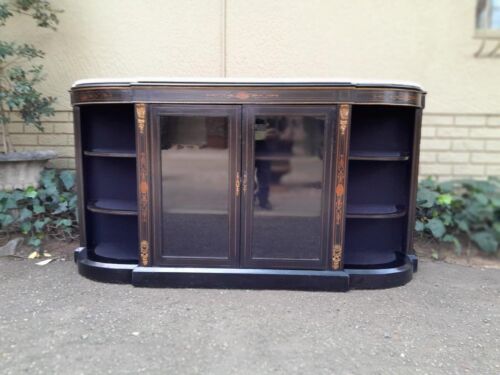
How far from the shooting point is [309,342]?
223 centimetres

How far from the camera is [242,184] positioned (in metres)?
2.78

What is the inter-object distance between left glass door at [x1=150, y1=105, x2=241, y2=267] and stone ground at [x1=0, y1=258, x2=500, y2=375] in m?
0.33

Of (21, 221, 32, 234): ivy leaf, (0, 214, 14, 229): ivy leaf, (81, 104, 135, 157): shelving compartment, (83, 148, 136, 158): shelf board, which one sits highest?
(81, 104, 135, 157): shelving compartment

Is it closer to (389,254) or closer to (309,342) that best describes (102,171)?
(309,342)

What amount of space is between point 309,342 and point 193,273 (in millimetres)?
1009

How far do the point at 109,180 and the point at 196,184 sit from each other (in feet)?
3.37

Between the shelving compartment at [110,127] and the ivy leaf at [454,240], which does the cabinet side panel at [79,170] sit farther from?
the ivy leaf at [454,240]

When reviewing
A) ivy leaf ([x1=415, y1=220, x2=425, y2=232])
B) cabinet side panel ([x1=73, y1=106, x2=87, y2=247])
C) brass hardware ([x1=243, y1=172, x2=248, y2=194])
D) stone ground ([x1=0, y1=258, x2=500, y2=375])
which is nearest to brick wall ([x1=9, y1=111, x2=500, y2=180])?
ivy leaf ([x1=415, y1=220, x2=425, y2=232])

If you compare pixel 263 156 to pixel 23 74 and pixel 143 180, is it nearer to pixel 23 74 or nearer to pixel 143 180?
pixel 143 180

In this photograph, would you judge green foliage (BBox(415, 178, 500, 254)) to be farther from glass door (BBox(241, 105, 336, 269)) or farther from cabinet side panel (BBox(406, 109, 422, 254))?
glass door (BBox(241, 105, 336, 269))

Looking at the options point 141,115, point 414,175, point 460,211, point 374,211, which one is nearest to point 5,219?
point 141,115

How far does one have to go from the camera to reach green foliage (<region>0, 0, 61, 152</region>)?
3.45 meters

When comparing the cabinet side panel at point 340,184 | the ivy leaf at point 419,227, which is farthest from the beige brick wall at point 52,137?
the ivy leaf at point 419,227

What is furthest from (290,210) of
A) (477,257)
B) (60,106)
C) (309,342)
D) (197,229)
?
(60,106)
